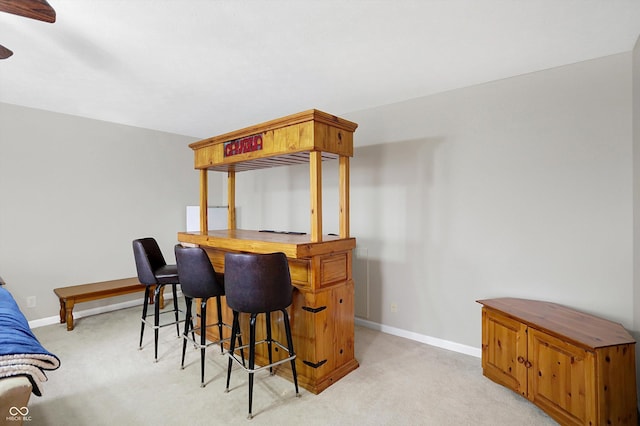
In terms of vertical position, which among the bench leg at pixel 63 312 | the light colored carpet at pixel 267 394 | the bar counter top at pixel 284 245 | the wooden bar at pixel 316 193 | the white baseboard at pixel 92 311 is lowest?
the light colored carpet at pixel 267 394

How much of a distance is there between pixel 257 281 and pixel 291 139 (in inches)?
42.4

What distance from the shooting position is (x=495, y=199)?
9.58 ft

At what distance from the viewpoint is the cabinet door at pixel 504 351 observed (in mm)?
2240

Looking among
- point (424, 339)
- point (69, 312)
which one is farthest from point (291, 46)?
point (69, 312)

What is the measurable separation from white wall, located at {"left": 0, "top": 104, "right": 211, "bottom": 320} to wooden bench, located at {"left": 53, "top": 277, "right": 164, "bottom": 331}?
16cm

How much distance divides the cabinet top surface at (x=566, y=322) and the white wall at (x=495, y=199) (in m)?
0.25

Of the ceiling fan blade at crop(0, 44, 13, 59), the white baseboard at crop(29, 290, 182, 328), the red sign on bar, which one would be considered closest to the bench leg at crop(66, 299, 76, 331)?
the white baseboard at crop(29, 290, 182, 328)

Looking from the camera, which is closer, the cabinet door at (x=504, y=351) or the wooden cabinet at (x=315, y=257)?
the cabinet door at (x=504, y=351)

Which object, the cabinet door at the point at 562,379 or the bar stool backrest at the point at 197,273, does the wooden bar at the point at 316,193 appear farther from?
the cabinet door at the point at 562,379

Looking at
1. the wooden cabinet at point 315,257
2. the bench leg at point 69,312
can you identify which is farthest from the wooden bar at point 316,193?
the bench leg at point 69,312

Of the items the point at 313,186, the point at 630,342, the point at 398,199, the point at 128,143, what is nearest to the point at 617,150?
the point at 630,342

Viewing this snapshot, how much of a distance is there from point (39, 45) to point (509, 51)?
3.43 meters

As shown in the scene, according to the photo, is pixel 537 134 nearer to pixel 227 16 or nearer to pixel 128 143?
pixel 227 16

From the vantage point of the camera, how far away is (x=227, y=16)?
76.8 inches
